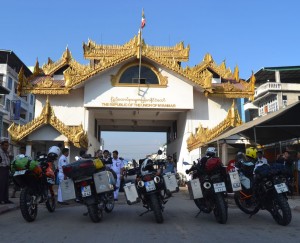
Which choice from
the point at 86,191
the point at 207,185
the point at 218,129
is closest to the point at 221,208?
the point at 207,185

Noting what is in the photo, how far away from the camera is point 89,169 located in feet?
19.3

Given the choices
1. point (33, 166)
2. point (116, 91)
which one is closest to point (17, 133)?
point (116, 91)

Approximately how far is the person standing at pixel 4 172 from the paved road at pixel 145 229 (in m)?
1.60

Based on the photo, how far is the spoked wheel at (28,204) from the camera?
5.72m

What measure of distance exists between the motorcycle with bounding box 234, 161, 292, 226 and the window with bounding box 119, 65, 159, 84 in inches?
513

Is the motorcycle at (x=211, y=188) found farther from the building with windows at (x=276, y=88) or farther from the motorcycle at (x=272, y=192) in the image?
the building with windows at (x=276, y=88)

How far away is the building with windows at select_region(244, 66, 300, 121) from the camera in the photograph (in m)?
33.8

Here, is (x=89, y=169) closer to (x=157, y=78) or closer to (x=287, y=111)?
(x=287, y=111)

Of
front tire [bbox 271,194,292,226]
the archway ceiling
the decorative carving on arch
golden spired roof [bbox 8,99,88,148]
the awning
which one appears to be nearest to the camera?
front tire [bbox 271,194,292,226]

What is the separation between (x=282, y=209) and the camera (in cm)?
539

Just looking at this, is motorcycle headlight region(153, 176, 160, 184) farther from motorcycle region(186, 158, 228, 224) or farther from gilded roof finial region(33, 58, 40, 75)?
gilded roof finial region(33, 58, 40, 75)

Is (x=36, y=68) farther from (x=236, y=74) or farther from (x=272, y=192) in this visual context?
(x=272, y=192)

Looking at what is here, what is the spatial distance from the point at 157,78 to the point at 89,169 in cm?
1331

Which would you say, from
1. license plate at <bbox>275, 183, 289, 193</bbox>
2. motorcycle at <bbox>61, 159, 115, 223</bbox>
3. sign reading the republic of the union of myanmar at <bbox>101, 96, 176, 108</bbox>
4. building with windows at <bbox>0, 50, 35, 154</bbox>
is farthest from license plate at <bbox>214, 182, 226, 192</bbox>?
building with windows at <bbox>0, 50, 35, 154</bbox>
